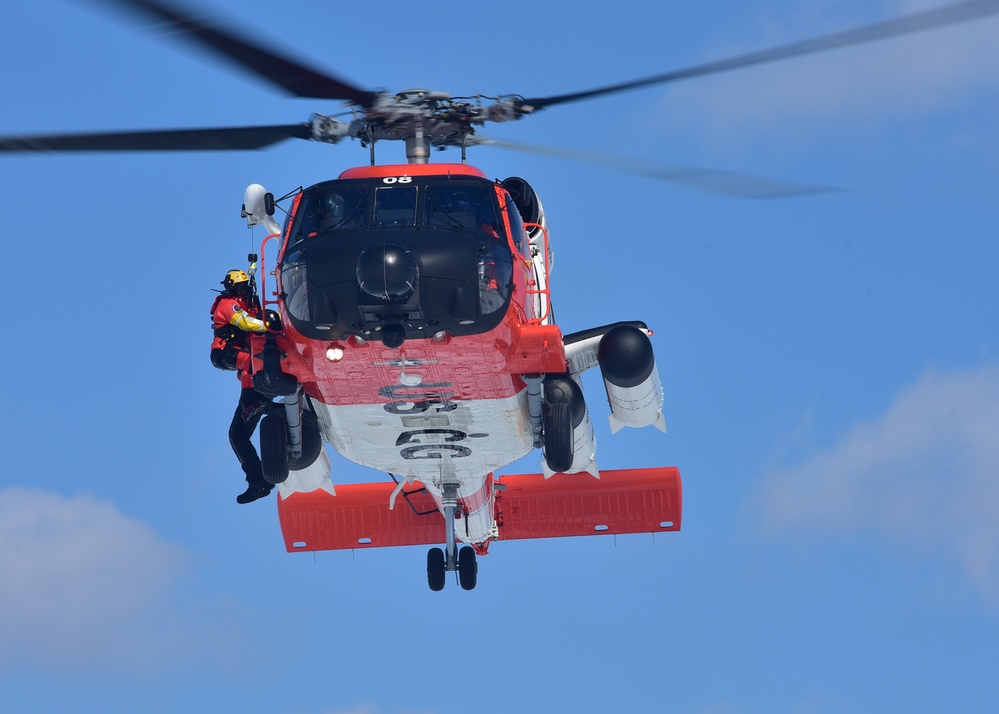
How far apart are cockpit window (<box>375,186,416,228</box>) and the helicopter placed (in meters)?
0.02

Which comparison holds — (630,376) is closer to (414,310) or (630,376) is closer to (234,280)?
(414,310)

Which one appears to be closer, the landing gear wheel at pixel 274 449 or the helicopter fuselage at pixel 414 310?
the helicopter fuselage at pixel 414 310

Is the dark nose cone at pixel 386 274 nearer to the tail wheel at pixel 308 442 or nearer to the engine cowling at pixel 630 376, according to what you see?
the engine cowling at pixel 630 376

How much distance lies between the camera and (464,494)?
2234 centimetres

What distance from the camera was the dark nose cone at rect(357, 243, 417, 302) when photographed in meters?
16.8

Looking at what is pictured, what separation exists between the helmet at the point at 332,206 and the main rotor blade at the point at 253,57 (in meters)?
1.16

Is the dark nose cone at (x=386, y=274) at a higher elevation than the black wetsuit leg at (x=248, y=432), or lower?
higher

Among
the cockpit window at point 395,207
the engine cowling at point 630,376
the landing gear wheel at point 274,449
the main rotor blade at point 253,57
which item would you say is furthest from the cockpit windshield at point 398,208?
the landing gear wheel at point 274,449

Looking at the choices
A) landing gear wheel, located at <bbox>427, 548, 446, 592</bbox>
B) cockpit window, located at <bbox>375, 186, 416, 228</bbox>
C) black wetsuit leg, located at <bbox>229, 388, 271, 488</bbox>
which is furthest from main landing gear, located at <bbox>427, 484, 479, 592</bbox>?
cockpit window, located at <bbox>375, 186, 416, 228</bbox>

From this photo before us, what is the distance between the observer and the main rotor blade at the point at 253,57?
12.4 m

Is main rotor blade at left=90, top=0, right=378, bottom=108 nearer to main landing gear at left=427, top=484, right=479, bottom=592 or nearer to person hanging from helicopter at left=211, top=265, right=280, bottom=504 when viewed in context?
person hanging from helicopter at left=211, top=265, right=280, bottom=504

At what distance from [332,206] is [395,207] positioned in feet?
2.56

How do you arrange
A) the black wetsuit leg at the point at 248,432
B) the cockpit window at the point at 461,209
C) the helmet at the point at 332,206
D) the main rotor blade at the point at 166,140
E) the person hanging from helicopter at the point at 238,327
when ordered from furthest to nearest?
the black wetsuit leg at the point at 248,432, the person hanging from helicopter at the point at 238,327, the helmet at the point at 332,206, the cockpit window at the point at 461,209, the main rotor blade at the point at 166,140

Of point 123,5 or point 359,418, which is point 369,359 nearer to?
point 359,418
